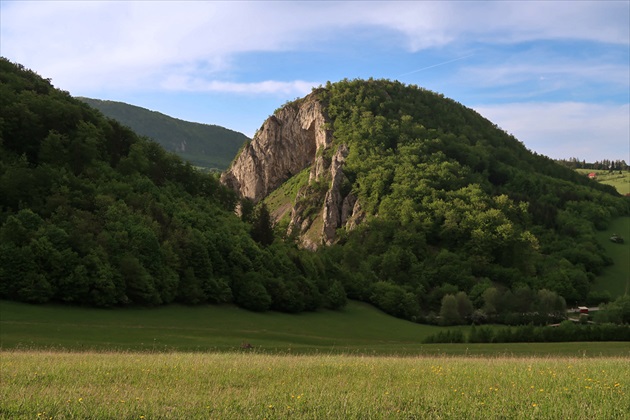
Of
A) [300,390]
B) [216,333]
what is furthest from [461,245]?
[300,390]

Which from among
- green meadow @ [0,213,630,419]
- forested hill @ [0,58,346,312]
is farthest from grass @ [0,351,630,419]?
forested hill @ [0,58,346,312]

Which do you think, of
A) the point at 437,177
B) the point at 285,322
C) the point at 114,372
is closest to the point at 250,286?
the point at 285,322

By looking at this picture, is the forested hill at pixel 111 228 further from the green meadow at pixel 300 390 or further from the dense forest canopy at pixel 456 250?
the green meadow at pixel 300 390

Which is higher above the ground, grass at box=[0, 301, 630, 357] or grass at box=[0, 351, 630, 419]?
grass at box=[0, 351, 630, 419]

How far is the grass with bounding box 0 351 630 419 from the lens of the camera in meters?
12.6

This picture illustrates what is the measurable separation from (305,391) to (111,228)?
66.4 m

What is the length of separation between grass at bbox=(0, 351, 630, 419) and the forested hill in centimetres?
4656

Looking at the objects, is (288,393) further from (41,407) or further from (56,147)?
(56,147)

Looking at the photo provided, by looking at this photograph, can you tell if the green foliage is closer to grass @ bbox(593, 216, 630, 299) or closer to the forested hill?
grass @ bbox(593, 216, 630, 299)

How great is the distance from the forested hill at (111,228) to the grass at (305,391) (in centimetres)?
4656

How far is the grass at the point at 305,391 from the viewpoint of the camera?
41.2 feet

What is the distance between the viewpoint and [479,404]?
13500mm

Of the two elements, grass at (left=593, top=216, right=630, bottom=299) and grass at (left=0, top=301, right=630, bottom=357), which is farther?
grass at (left=593, top=216, right=630, bottom=299)

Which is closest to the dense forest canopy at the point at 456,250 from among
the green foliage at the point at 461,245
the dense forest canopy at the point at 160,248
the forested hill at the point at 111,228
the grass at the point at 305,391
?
the green foliage at the point at 461,245
